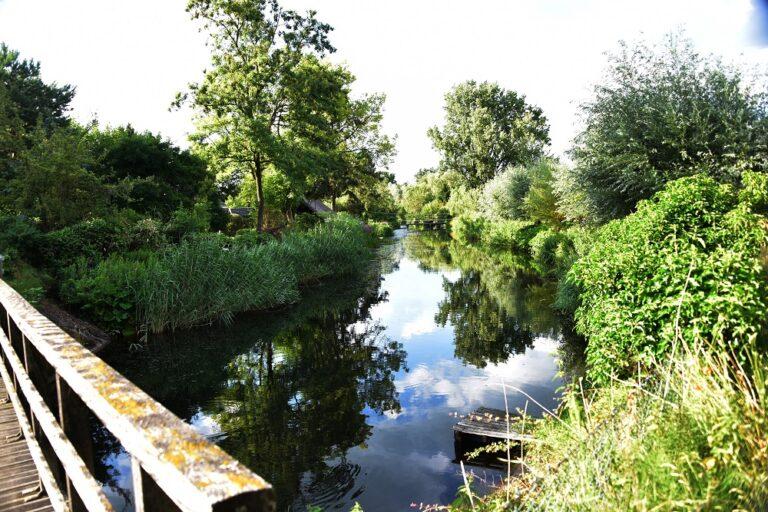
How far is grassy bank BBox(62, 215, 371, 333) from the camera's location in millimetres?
11992

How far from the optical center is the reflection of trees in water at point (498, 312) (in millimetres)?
12014

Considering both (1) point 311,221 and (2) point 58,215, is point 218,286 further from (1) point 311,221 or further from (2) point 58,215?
(1) point 311,221

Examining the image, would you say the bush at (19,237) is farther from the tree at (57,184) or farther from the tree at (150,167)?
the tree at (150,167)

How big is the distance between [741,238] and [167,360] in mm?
10587

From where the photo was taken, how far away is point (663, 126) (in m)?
13.0

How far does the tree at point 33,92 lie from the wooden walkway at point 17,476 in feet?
104

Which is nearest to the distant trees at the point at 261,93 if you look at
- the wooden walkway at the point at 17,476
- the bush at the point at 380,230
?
the bush at the point at 380,230

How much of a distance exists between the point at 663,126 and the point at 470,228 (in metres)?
33.2

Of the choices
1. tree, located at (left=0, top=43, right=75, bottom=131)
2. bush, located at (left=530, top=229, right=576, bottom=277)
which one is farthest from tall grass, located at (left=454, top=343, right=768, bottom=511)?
tree, located at (left=0, top=43, right=75, bottom=131)

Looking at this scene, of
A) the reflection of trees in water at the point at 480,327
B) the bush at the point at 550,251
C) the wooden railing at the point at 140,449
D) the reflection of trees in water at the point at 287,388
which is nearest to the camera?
the wooden railing at the point at 140,449

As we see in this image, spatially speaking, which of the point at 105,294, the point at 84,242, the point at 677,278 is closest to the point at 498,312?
the point at 677,278

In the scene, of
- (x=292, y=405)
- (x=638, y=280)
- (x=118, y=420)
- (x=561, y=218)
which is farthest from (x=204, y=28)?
(x=118, y=420)

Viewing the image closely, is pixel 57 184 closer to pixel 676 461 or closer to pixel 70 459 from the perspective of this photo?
pixel 70 459

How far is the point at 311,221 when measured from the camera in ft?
106
